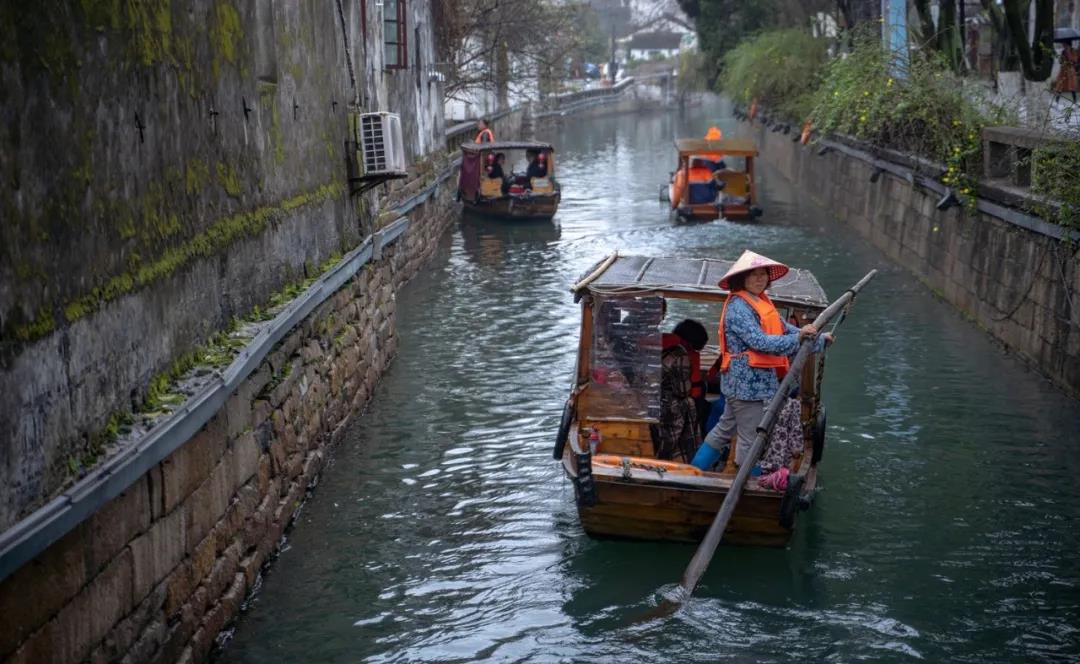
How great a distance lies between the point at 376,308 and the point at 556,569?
17.6 feet

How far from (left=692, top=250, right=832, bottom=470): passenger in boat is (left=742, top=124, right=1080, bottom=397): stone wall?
474 centimetres

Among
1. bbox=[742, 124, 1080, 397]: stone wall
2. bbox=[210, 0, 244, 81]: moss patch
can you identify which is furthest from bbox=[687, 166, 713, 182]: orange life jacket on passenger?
bbox=[210, 0, 244, 81]: moss patch

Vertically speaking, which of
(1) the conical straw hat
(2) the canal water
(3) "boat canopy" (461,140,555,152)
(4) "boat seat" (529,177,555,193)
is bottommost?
(2) the canal water

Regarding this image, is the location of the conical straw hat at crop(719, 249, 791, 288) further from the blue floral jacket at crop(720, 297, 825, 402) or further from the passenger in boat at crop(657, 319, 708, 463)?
the passenger in boat at crop(657, 319, 708, 463)

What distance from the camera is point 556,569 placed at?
26.7 feet

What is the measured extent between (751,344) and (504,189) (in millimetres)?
18803

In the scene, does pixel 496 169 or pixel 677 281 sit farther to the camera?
pixel 496 169

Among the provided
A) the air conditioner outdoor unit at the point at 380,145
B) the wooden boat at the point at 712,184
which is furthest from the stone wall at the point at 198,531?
the wooden boat at the point at 712,184

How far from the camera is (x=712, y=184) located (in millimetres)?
25406

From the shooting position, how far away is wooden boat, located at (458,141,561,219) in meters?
25.3

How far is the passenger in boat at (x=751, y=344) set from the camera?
7.86 m

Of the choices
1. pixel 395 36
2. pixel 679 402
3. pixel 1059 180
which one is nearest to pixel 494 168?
pixel 395 36

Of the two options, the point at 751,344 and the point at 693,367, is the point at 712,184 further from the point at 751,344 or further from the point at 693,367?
the point at 751,344

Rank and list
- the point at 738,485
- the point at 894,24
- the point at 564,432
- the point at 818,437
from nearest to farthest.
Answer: the point at 738,485, the point at 818,437, the point at 564,432, the point at 894,24
